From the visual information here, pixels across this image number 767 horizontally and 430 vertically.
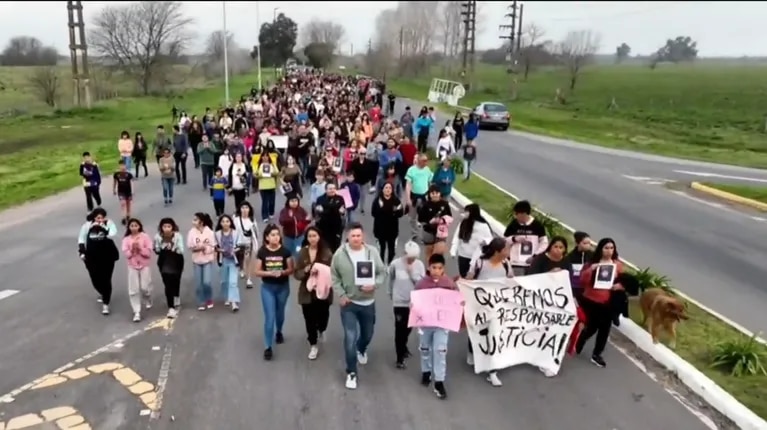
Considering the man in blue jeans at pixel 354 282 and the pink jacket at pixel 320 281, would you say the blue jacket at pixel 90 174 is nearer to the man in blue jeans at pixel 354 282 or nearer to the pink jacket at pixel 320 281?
the pink jacket at pixel 320 281

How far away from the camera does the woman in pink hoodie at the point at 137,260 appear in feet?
30.5

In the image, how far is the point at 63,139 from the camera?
117ft

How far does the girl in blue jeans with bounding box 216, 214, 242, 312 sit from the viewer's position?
962 centimetres

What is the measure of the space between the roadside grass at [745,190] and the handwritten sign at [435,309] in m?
14.2

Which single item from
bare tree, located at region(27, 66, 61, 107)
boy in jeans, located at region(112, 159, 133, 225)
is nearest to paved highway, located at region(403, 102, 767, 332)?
boy in jeans, located at region(112, 159, 133, 225)

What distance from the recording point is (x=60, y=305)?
10156 mm

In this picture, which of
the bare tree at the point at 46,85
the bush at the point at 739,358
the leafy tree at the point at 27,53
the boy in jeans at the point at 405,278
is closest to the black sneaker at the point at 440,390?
the boy in jeans at the point at 405,278

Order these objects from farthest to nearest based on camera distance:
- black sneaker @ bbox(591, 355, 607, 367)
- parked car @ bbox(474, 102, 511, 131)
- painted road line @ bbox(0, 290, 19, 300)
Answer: parked car @ bbox(474, 102, 511, 131)
painted road line @ bbox(0, 290, 19, 300)
black sneaker @ bbox(591, 355, 607, 367)

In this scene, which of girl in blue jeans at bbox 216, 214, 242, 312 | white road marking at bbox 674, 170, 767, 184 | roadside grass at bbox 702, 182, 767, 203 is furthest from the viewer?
white road marking at bbox 674, 170, 767, 184

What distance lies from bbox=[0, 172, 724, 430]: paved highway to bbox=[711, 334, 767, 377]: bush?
2.84ft

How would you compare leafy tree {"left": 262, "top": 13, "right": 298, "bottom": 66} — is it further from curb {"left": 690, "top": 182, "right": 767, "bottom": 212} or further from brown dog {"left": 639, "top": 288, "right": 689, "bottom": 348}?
brown dog {"left": 639, "top": 288, "right": 689, "bottom": 348}

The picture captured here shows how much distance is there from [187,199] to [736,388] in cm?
1339

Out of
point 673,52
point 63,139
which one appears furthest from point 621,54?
point 63,139

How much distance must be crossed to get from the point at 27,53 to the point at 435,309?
83.7 meters
